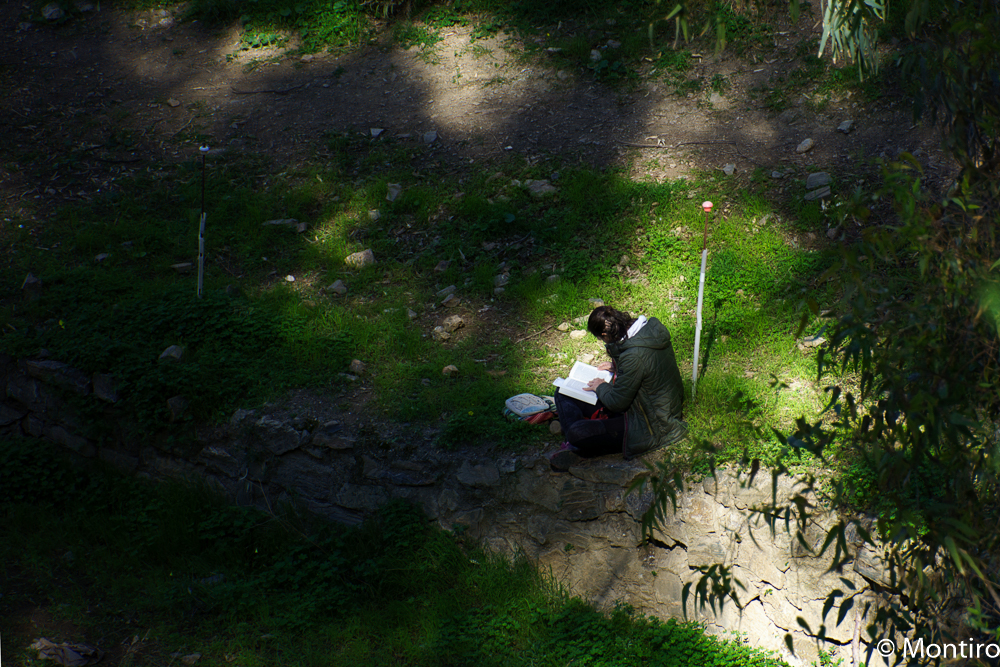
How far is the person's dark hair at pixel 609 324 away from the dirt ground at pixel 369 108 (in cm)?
328

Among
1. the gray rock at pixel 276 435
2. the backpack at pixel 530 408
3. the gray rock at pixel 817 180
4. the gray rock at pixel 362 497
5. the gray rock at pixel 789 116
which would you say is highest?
the gray rock at pixel 789 116

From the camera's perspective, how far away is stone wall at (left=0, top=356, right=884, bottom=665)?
4.78 m

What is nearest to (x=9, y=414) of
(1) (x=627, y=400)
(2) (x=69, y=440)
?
(2) (x=69, y=440)

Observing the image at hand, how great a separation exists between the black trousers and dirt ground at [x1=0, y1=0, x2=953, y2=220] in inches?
137

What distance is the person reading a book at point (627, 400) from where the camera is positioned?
4.92 meters

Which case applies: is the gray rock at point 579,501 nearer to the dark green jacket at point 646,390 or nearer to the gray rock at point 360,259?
the dark green jacket at point 646,390

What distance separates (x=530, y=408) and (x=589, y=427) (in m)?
0.66

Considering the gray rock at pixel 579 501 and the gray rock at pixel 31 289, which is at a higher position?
the gray rock at pixel 31 289

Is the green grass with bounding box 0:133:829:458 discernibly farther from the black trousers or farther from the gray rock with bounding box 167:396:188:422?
the black trousers

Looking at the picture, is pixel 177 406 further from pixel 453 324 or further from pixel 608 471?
pixel 608 471

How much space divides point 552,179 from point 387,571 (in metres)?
4.45

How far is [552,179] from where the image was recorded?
26.1ft

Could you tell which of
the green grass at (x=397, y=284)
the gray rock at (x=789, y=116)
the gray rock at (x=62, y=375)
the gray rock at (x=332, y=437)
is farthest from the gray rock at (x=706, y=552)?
the gray rock at (x=62, y=375)

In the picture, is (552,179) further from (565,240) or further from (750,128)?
(750,128)
